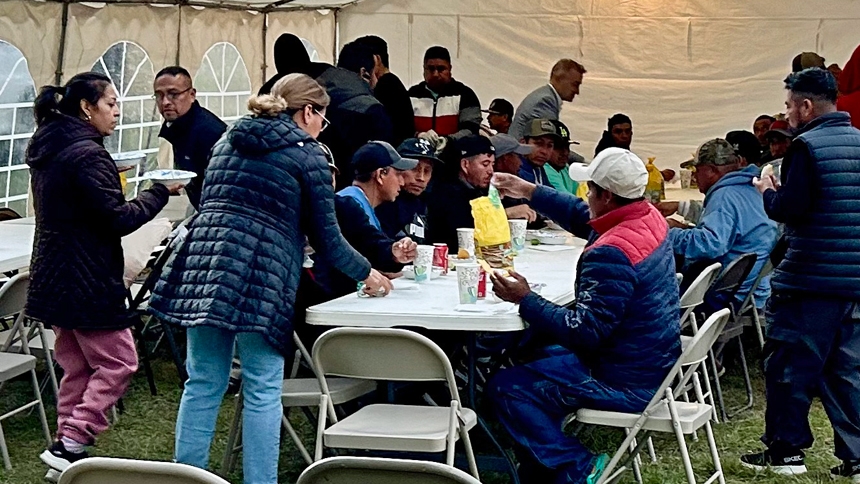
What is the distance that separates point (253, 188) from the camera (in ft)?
13.2

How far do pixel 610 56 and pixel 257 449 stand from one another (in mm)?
7995

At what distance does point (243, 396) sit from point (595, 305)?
1227 mm

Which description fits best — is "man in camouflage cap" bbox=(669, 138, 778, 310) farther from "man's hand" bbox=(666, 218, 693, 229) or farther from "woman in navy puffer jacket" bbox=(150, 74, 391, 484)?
"woman in navy puffer jacket" bbox=(150, 74, 391, 484)

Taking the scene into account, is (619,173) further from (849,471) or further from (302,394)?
(849,471)

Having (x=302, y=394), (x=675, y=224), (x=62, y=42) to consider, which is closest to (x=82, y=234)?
(x=302, y=394)

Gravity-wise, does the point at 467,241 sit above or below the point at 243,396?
above

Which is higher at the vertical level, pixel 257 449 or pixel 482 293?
pixel 482 293

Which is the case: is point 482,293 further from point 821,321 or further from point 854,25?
point 854,25

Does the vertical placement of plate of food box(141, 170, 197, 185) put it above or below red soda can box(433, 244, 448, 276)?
above

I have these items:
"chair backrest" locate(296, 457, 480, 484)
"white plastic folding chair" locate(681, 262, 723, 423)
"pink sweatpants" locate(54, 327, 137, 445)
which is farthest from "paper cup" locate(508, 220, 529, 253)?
"chair backrest" locate(296, 457, 480, 484)

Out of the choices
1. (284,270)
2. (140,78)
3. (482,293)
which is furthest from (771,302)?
(140,78)

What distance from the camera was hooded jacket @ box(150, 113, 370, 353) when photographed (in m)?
3.98

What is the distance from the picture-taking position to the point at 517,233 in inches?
232

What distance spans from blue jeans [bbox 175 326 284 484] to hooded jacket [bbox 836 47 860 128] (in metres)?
4.19
